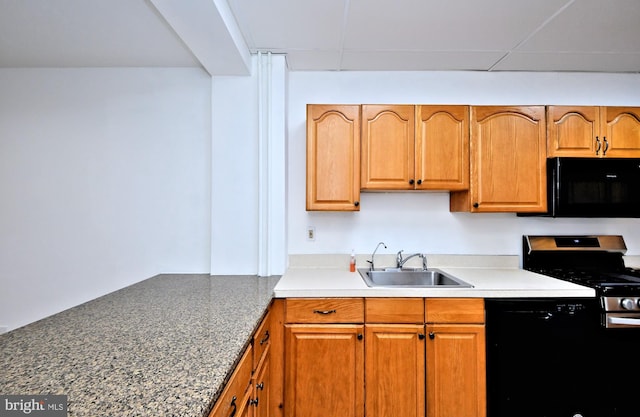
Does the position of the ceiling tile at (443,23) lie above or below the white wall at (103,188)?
above

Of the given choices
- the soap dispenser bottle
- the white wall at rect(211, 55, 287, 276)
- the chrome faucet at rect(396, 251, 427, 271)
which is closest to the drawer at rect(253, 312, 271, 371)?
the white wall at rect(211, 55, 287, 276)

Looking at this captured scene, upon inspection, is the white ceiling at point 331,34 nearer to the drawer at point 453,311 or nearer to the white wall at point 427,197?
the white wall at point 427,197

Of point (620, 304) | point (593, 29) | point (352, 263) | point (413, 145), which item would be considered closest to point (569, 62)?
point (593, 29)

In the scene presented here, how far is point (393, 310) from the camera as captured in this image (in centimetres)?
175

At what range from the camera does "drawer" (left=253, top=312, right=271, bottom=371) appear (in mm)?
1346

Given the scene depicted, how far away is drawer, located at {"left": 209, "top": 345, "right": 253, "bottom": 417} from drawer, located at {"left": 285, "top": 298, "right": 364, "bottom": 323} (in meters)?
0.49

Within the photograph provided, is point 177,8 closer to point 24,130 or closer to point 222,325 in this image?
point 222,325

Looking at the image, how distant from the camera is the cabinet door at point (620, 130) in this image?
208 cm

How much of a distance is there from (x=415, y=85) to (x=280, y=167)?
4.03 feet

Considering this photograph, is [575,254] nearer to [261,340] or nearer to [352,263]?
[352,263]

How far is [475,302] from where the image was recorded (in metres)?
1.74

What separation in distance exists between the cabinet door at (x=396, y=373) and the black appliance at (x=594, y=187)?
4.23 ft

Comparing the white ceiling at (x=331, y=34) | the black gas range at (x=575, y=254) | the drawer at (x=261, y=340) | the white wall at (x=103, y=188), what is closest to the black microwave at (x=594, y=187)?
the black gas range at (x=575, y=254)

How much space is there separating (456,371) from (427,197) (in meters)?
1.18
